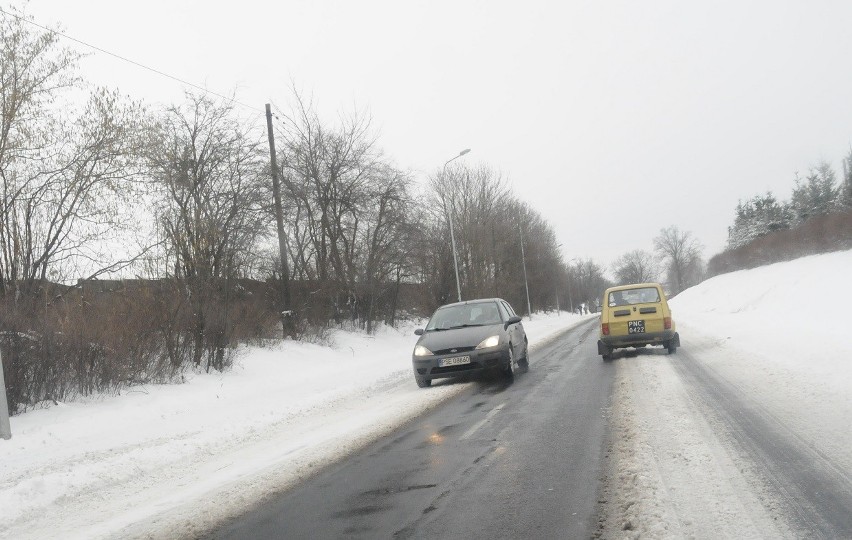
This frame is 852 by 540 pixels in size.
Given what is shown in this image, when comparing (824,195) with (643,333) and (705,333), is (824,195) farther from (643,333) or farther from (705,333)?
(643,333)

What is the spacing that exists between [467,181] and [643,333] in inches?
1637

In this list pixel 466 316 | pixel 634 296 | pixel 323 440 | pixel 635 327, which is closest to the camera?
pixel 323 440

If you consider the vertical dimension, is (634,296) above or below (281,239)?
below

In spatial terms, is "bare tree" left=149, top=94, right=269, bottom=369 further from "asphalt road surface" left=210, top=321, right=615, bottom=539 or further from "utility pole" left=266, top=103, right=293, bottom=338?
"asphalt road surface" left=210, top=321, right=615, bottom=539

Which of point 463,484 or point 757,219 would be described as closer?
point 463,484

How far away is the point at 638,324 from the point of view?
15.4 m

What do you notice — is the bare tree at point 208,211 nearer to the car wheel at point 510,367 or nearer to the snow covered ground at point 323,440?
the snow covered ground at point 323,440

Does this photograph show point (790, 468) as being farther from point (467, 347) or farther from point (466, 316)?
point (466, 316)

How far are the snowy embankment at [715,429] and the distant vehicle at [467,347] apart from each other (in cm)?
224

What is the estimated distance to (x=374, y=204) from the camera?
30.5 metres

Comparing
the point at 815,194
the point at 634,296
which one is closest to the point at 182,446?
the point at 634,296

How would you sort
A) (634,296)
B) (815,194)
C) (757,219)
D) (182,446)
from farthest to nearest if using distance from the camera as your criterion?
(757,219) → (815,194) → (634,296) → (182,446)

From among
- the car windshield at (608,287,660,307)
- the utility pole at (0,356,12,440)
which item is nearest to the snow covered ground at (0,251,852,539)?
the utility pole at (0,356,12,440)

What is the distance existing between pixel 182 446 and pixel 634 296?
11200mm
